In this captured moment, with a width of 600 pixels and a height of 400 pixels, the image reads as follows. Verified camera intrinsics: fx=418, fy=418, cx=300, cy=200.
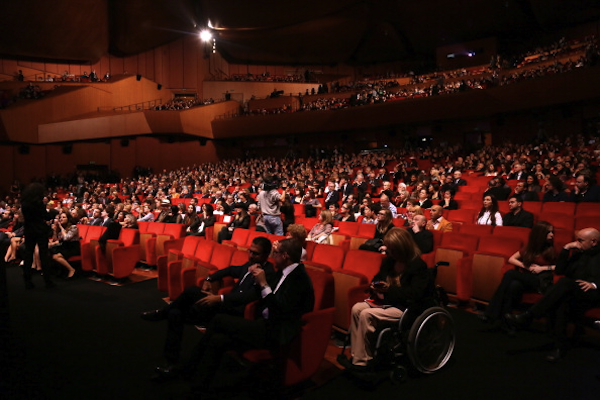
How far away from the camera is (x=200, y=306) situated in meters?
2.26

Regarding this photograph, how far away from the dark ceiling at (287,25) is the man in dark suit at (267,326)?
44.4 feet

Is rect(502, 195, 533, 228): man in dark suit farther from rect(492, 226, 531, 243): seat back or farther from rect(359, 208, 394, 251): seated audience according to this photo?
rect(359, 208, 394, 251): seated audience

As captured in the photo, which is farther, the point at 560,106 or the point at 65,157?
the point at 65,157

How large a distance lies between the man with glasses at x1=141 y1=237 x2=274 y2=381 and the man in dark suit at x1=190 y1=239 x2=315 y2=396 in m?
0.22

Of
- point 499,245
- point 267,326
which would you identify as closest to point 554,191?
point 499,245

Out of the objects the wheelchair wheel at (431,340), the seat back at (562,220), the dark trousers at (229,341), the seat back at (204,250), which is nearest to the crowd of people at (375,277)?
the dark trousers at (229,341)

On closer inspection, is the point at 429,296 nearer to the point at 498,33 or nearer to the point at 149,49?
the point at 498,33

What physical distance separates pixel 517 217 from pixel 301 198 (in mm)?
3961

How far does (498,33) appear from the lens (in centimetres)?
1537

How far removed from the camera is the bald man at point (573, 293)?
2.34 m

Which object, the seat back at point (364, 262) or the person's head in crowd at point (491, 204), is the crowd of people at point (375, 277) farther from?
the seat back at point (364, 262)

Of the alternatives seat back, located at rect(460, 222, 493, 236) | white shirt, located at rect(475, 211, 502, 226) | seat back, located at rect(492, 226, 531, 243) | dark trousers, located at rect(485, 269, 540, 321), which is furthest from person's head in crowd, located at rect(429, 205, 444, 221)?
dark trousers, located at rect(485, 269, 540, 321)

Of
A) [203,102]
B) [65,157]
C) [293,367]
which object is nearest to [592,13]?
[203,102]

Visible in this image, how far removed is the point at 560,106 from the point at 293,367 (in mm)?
11814
